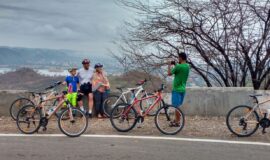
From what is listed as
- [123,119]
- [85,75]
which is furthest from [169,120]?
[85,75]

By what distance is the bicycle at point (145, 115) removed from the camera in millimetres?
9570

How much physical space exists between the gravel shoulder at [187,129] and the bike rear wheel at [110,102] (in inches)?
25.9

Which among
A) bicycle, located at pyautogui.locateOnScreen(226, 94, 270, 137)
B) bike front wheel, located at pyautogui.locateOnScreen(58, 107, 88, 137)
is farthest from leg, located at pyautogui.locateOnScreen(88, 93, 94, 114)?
bicycle, located at pyautogui.locateOnScreen(226, 94, 270, 137)

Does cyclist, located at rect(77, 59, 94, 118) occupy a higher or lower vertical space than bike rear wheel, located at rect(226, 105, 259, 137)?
higher

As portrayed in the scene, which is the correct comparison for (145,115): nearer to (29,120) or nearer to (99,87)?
(99,87)

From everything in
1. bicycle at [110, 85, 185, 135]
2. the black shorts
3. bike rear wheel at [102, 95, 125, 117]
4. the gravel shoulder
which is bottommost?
the gravel shoulder

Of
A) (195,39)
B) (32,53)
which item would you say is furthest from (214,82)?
(32,53)

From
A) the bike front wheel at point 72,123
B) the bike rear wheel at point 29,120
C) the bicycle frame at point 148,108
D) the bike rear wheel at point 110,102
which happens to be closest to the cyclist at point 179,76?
the bicycle frame at point 148,108

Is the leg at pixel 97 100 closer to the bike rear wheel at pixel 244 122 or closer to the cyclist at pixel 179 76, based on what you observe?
the cyclist at pixel 179 76

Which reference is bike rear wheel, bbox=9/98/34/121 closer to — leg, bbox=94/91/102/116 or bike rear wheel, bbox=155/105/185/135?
leg, bbox=94/91/102/116

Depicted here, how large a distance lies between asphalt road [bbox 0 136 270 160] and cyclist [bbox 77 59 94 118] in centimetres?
297

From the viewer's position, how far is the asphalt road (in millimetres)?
7234

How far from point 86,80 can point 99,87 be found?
0.50 meters

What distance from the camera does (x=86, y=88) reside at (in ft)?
38.9
